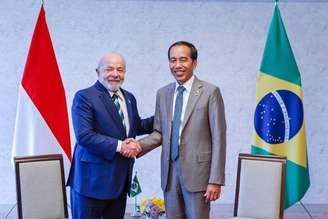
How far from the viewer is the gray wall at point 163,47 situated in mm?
4059

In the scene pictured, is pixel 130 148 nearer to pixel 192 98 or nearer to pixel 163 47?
pixel 192 98

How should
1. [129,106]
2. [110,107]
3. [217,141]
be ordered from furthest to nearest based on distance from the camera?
1. [129,106]
2. [110,107]
3. [217,141]

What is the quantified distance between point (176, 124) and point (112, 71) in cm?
52

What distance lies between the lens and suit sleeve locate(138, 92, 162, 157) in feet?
8.40

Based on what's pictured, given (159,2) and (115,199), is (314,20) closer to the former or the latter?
(159,2)

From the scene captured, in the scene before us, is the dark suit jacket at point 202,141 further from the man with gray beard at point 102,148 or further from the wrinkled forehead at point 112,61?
the wrinkled forehead at point 112,61

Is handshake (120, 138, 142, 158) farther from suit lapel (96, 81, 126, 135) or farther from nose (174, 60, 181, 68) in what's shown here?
nose (174, 60, 181, 68)

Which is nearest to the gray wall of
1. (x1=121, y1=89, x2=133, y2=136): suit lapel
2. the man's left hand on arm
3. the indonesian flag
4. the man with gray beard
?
the indonesian flag

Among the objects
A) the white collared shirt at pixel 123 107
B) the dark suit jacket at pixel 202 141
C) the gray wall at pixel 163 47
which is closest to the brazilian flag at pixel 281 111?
the gray wall at pixel 163 47

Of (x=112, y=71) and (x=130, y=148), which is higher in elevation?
(x=112, y=71)

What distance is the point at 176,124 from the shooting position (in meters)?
2.41

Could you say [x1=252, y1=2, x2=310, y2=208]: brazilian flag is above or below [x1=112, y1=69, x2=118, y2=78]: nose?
below

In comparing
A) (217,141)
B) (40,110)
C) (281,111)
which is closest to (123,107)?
(217,141)

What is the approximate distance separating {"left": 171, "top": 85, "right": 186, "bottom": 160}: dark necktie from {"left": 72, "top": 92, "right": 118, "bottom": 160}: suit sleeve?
0.35 metres
